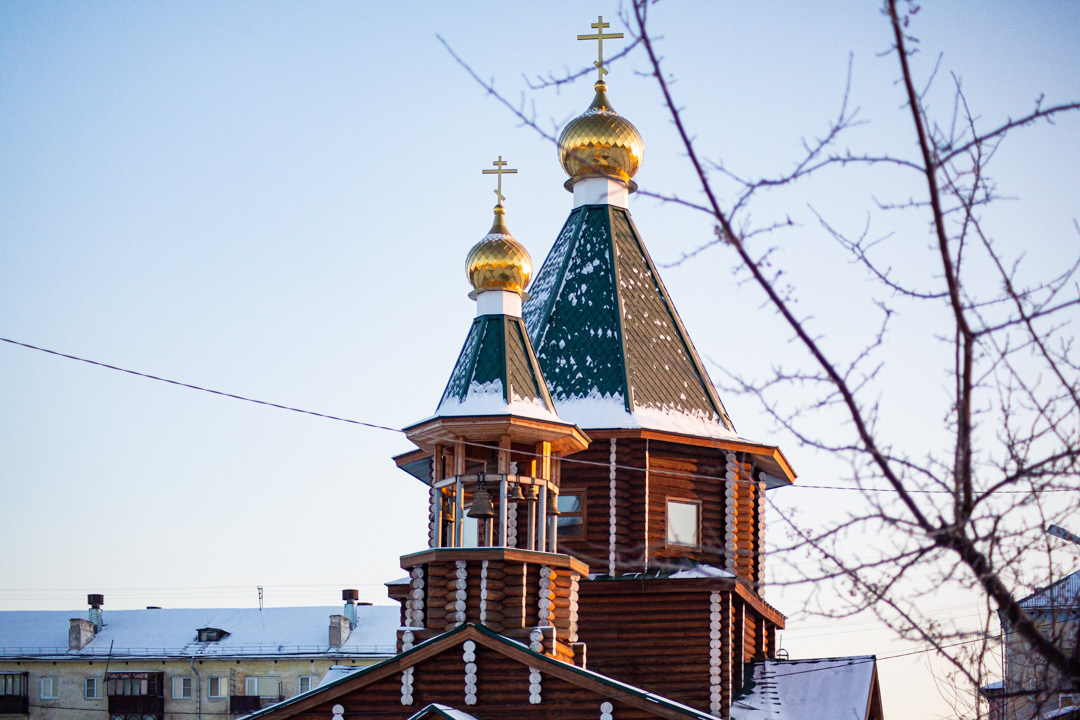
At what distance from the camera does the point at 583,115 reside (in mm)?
20438

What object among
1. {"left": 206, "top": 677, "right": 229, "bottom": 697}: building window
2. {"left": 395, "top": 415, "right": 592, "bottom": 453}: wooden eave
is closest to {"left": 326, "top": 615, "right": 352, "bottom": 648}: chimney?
{"left": 206, "top": 677, "right": 229, "bottom": 697}: building window

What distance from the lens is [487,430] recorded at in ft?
48.5

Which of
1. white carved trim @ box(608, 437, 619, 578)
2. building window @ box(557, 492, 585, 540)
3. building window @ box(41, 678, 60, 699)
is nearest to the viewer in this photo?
white carved trim @ box(608, 437, 619, 578)

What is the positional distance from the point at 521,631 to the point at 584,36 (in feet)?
32.4

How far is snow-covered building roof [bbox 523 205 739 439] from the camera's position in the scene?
1775 centimetres

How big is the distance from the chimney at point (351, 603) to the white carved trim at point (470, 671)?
29596 mm

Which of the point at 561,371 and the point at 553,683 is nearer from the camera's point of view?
the point at 553,683

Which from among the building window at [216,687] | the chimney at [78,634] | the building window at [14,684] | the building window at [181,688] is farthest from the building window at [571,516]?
the building window at [14,684]

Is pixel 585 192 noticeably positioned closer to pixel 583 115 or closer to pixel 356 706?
pixel 583 115

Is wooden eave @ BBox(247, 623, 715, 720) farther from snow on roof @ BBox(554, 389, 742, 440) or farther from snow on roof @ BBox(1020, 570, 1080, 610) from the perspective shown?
snow on roof @ BBox(1020, 570, 1080, 610)

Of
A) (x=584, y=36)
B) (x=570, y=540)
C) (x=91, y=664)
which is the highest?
(x=584, y=36)

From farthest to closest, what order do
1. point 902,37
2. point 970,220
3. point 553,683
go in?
1. point 553,683
2. point 970,220
3. point 902,37

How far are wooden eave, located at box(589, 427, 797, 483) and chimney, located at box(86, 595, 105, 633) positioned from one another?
107 ft

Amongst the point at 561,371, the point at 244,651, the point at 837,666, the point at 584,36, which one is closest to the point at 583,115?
the point at 584,36
